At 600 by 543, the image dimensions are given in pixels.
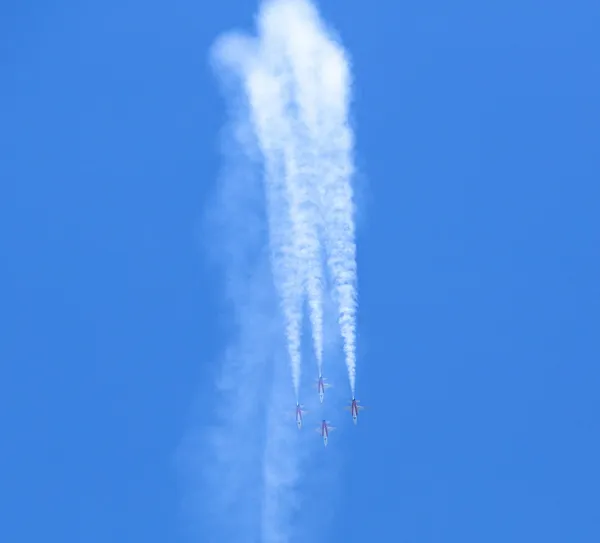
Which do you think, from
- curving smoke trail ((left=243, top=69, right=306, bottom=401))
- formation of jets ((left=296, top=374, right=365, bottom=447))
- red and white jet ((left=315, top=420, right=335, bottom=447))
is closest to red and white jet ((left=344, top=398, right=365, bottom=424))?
formation of jets ((left=296, top=374, right=365, bottom=447))

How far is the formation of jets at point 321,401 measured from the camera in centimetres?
2369

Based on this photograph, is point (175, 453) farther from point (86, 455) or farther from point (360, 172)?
point (360, 172)

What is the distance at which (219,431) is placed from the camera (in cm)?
2431

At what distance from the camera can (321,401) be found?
24.1 m

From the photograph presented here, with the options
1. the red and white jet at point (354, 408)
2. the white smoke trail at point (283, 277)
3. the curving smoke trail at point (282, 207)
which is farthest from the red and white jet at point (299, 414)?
the red and white jet at point (354, 408)

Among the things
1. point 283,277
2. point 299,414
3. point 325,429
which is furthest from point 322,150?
point 325,429

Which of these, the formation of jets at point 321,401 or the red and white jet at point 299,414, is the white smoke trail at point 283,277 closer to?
the red and white jet at point 299,414

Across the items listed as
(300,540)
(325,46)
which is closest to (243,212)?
(325,46)

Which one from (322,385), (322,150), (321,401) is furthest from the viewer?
(321,401)

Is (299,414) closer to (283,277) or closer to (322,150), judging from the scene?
(283,277)

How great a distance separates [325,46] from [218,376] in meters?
9.87

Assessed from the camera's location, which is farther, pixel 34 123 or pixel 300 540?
pixel 34 123

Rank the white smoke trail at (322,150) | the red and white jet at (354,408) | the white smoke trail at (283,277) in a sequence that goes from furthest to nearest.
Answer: the red and white jet at (354,408) → the white smoke trail at (283,277) → the white smoke trail at (322,150)

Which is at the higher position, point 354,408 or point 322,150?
point 322,150
